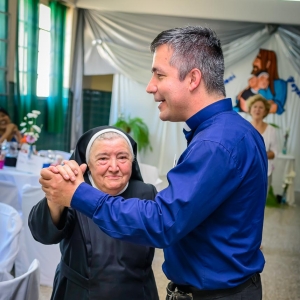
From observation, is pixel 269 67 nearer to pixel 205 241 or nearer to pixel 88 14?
pixel 88 14

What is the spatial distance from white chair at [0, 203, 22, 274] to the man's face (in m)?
1.22

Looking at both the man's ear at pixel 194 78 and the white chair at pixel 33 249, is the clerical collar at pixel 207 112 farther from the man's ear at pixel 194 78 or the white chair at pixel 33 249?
the white chair at pixel 33 249

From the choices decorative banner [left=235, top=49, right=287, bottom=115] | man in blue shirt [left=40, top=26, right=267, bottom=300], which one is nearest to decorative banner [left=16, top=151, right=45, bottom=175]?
man in blue shirt [left=40, top=26, right=267, bottom=300]

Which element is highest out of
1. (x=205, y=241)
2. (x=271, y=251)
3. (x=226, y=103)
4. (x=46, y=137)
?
(x=226, y=103)

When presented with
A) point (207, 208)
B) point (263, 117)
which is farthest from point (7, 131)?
point (207, 208)

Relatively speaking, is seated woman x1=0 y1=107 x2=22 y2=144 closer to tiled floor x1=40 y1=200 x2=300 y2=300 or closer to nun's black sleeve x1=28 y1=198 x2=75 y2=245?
tiled floor x1=40 y1=200 x2=300 y2=300

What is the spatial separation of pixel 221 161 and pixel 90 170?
809 millimetres

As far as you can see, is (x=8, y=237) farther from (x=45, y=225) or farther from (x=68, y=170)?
(x=68, y=170)

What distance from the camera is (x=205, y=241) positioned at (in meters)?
1.28

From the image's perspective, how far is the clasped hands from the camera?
1.22 metres

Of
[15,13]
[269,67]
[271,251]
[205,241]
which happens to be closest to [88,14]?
[15,13]

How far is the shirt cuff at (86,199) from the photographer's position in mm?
1174

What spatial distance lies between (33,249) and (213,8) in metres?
5.49

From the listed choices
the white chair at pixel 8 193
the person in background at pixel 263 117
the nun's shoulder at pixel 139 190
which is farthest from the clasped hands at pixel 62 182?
the person in background at pixel 263 117
